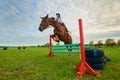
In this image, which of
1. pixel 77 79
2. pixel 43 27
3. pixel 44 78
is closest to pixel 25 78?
pixel 44 78

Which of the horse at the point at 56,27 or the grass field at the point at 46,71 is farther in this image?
the horse at the point at 56,27

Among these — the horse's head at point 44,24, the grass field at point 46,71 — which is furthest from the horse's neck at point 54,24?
the grass field at point 46,71

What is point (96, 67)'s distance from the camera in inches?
243

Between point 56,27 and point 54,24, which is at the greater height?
point 54,24

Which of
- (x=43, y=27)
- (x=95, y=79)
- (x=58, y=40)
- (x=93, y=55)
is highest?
(x=43, y=27)

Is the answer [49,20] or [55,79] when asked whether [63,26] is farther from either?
[55,79]

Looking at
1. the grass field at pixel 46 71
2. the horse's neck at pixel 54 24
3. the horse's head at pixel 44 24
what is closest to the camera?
the grass field at pixel 46 71

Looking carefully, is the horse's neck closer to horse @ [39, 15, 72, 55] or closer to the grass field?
horse @ [39, 15, 72, 55]

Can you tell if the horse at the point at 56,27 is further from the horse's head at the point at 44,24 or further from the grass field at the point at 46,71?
the grass field at the point at 46,71

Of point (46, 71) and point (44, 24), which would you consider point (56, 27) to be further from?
point (46, 71)

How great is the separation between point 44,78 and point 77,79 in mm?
1077

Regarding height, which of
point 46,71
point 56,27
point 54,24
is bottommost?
point 46,71

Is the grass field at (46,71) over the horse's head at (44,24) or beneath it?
beneath

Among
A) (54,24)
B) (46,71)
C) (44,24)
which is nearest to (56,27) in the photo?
(54,24)
